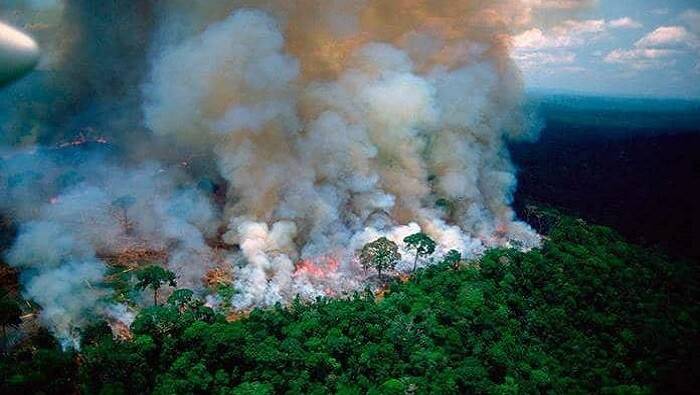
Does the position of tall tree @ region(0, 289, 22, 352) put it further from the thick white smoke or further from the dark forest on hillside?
the dark forest on hillside

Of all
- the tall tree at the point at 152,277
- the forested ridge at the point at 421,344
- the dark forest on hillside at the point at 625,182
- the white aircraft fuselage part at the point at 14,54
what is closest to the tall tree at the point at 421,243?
the forested ridge at the point at 421,344

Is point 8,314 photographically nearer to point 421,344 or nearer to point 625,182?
point 421,344

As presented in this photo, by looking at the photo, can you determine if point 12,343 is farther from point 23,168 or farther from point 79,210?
point 23,168

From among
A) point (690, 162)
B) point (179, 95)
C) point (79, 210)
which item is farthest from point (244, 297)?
point (690, 162)

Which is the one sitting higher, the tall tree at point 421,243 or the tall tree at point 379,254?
the tall tree at point 421,243

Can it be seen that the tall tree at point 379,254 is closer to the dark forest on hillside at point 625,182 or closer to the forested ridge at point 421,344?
the forested ridge at point 421,344

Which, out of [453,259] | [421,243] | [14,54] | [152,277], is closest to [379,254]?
[421,243]

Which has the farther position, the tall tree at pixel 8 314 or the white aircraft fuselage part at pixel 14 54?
the tall tree at pixel 8 314
